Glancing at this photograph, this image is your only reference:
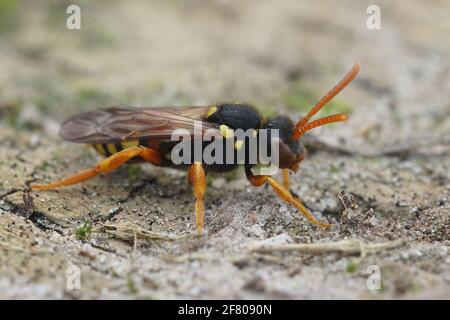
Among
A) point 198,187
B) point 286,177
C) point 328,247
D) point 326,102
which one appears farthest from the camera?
point 286,177

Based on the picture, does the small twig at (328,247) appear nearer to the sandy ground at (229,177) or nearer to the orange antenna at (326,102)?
the sandy ground at (229,177)

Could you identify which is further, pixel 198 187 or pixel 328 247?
pixel 198 187

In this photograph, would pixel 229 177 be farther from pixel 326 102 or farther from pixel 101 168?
pixel 326 102

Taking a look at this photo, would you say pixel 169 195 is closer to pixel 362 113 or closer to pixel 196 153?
pixel 196 153

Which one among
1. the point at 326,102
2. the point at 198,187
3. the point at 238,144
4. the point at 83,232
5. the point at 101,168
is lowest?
the point at 83,232

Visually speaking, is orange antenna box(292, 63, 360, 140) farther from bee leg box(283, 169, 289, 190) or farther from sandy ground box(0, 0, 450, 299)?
sandy ground box(0, 0, 450, 299)

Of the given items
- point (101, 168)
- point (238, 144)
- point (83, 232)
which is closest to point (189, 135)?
point (238, 144)
